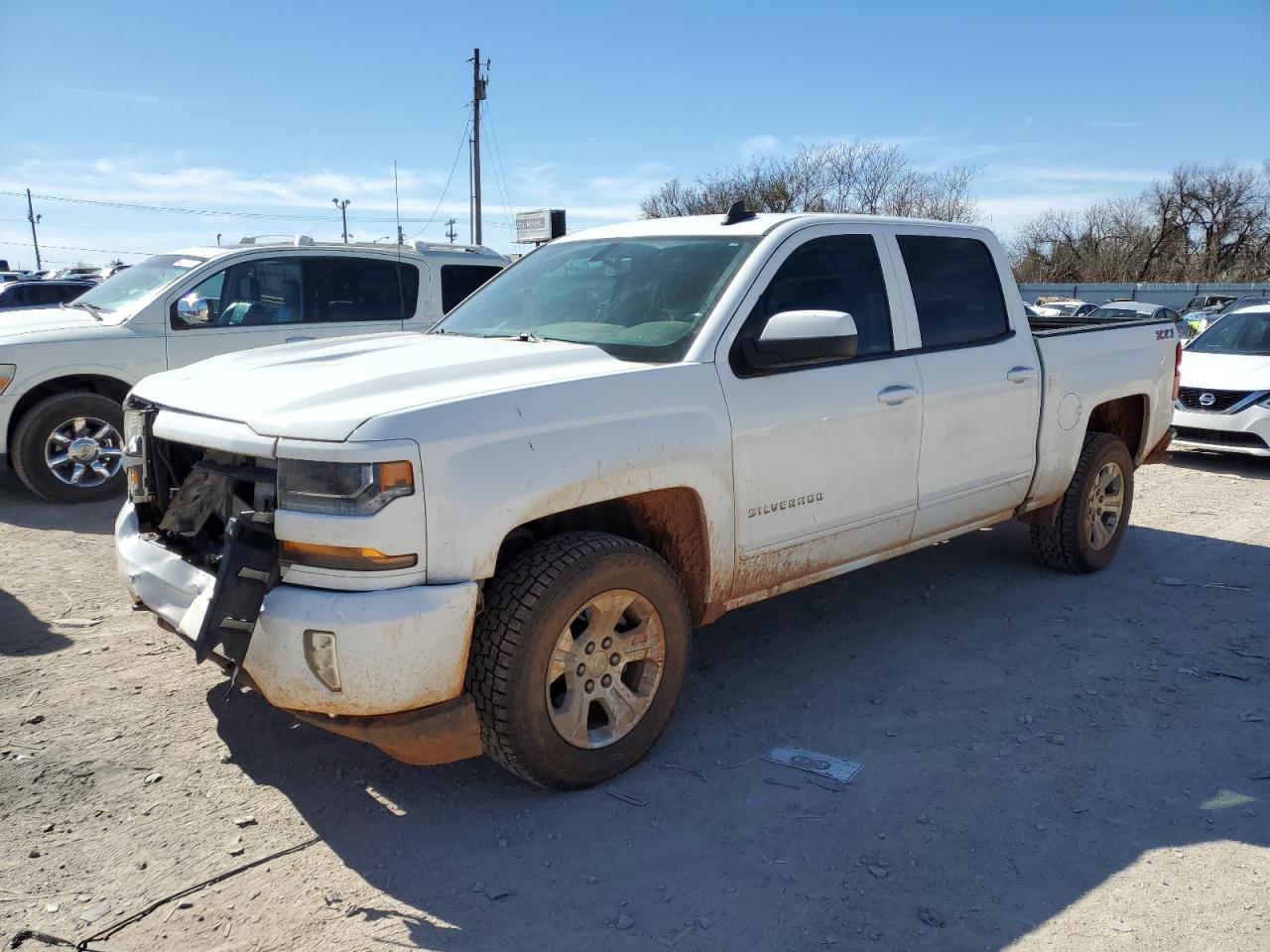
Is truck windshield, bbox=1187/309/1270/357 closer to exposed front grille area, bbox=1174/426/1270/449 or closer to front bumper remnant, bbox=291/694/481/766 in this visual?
exposed front grille area, bbox=1174/426/1270/449

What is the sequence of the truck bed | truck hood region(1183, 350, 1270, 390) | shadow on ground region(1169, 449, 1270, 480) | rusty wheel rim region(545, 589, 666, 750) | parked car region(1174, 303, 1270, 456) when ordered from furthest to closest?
truck hood region(1183, 350, 1270, 390) < shadow on ground region(1169, 449, 1270, 480) < parked car region(1174, 303, 1270, 456) < the truck bed < rusty wheel rim region(545, 589, 666, 750)

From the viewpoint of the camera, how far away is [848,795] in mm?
3434

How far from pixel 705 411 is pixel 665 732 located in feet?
4.13

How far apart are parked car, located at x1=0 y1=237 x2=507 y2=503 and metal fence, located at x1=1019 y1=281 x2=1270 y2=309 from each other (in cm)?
3901

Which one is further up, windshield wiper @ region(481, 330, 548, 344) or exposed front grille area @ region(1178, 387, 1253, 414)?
windshield wiper @ region(481, 330, 548, 344)

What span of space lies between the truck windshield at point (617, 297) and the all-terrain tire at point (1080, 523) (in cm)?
273

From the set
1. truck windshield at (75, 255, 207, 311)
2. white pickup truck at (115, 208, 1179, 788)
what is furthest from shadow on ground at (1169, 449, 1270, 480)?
truck windshield at (75, 255, 207, 311)

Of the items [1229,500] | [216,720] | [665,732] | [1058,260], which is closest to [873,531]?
[665,732]

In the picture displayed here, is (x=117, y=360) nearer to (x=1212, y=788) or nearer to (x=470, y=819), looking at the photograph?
(x=470, y=819)

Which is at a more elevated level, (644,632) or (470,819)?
(644,632)

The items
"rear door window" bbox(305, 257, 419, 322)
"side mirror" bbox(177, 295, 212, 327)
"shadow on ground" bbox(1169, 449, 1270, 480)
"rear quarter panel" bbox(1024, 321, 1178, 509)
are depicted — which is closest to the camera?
"rear quarter panel" bbox(1024, 321, 1178, 509)

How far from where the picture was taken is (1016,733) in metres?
3.91

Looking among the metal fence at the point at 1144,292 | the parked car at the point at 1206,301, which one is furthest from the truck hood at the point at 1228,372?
the metal fence at the point at 1144,292

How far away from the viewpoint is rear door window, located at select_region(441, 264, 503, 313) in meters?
9.16
